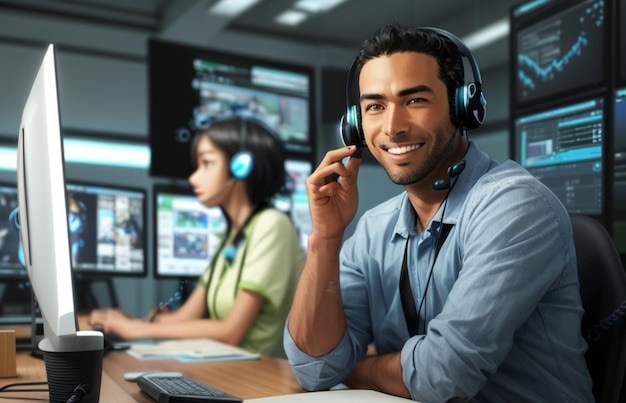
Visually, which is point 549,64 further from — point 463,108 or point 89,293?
point 89,293

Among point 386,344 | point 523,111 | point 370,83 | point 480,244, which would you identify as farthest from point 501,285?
point 523,111

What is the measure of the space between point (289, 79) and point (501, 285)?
2148 millimetres

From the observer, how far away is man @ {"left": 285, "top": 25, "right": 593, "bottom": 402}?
3.62ft

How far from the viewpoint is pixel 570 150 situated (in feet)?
6.15

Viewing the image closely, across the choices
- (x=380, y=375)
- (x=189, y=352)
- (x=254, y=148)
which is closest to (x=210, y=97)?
(x=254, y=148)

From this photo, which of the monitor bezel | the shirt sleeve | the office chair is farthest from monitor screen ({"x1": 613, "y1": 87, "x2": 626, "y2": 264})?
the monitor bezel

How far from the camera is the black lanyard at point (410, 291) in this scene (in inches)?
51.6

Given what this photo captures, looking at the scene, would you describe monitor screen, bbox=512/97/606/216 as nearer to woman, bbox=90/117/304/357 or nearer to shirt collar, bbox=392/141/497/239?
shirt collar, bbox=392/141/497/239

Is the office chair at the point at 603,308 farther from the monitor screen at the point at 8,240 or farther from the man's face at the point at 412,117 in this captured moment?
the monitor screen at the point at 8,240

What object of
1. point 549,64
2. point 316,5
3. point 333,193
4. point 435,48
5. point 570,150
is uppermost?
point 316,5

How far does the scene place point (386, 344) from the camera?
4.59 ft

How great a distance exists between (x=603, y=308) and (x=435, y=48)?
2.01 ft

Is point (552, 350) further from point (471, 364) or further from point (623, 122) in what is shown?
point (623, 122)

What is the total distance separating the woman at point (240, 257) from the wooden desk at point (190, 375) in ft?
2.16
